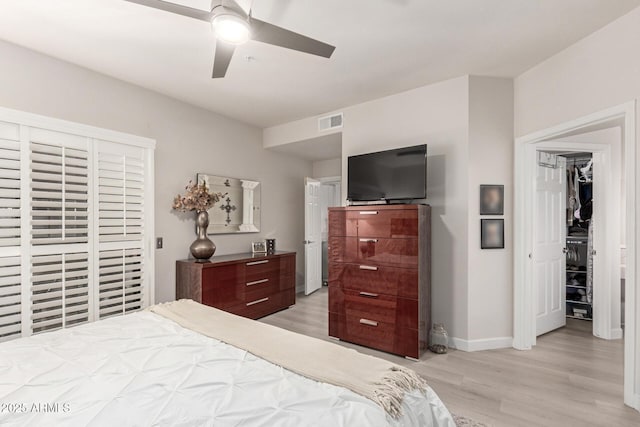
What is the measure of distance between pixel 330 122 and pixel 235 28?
8.78 feet

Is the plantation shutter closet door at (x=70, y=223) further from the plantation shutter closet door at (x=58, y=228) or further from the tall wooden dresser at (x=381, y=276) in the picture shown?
the tall wooden dresser at (x=381, y=276)

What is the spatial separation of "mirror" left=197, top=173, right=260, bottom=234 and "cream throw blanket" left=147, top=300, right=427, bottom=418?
2.26 m

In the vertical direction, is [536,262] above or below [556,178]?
below

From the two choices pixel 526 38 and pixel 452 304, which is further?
pixel 452 304

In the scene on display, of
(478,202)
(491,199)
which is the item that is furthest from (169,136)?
(491,199)

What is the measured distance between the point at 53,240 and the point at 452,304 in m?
3.69

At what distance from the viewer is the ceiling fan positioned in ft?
4.99

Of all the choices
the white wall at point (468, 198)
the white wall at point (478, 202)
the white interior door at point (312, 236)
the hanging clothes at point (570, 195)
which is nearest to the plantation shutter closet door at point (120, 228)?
the white interior door at point (312, 236)

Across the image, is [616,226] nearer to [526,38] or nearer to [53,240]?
[526,38]

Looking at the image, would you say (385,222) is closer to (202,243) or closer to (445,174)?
(445,174)

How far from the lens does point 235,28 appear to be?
5.24 ft

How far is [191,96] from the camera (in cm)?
364

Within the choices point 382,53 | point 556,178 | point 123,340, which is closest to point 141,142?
point 123,340

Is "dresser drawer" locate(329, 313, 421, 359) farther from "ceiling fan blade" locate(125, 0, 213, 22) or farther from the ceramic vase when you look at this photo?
"ceiling fan blade" locate(125, 0, 213, 22)
